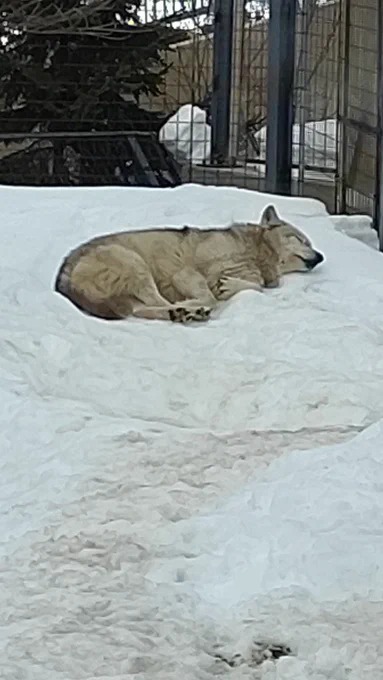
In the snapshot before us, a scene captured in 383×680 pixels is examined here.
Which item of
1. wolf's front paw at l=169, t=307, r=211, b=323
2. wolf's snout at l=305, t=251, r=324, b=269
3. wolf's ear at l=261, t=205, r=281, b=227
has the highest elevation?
wolf's ear at l=261, t=205, r=281, b=227

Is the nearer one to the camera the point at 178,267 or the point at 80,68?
the point at 178,267

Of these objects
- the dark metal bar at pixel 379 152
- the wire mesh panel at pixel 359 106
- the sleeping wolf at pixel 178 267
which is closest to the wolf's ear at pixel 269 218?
the sleeping wolf at pixel 178 267

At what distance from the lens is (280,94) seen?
759 centimetres

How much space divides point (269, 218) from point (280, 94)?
234 cm

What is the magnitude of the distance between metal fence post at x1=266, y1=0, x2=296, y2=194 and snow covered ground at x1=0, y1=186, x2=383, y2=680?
106 inches

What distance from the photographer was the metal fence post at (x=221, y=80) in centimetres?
830

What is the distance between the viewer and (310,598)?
2146 mm

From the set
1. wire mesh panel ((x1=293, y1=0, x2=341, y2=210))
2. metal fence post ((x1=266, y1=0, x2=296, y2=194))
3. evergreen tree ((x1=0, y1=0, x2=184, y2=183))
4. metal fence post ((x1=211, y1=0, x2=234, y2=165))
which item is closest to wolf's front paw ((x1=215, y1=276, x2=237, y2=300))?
wire mesh panel ((x1=293, y1=0, x2=341, y2=210))

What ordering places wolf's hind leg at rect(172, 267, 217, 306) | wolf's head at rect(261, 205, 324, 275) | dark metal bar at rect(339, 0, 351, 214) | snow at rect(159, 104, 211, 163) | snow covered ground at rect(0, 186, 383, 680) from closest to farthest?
1. snow covered ground at rect(0, 186, 383, 680)
2. wolf's hind leg at rect(172, 267, 217, 306)
3. wolf's head at rect(261, 205, 324, 275)
4. dark metal bar at rect(339, 0, 351, 214)
5. snow at rect(159, 104, 211, 163)

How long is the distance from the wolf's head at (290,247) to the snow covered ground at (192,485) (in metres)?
0.12

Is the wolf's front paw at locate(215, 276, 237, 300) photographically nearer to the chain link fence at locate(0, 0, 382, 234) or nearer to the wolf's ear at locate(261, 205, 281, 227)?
the wolf's ear at locate(261, 205, 281, 227)

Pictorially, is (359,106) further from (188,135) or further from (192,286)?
(192,286)

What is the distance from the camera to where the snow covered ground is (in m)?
2.00

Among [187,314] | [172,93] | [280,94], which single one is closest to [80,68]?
[172,93]
